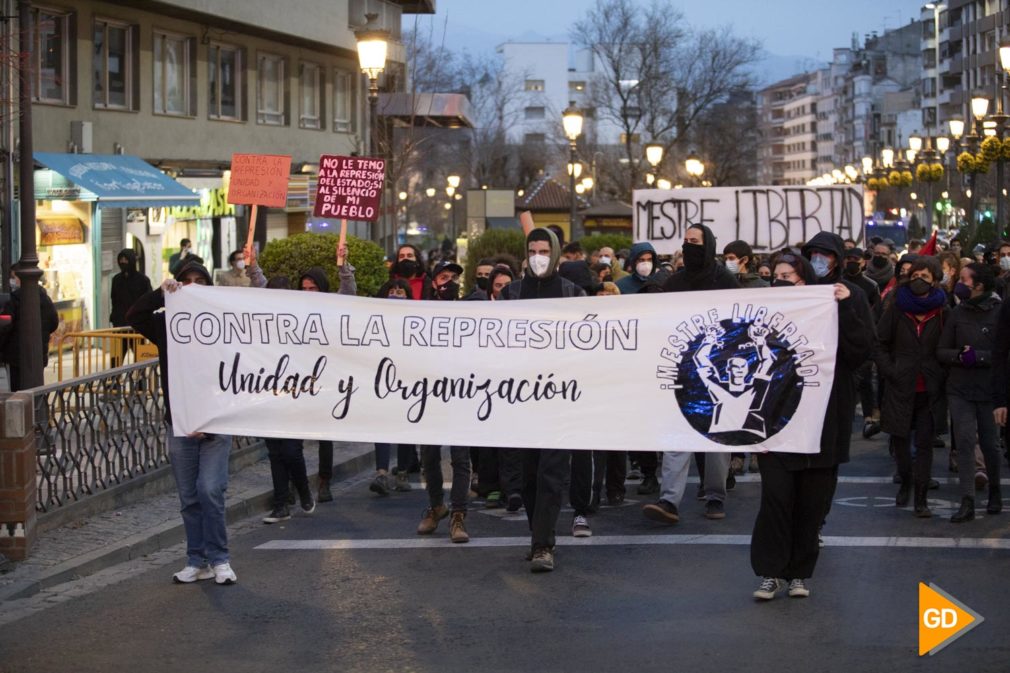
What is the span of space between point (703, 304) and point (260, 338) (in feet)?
9.23

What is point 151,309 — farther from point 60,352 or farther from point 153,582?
point 60,352

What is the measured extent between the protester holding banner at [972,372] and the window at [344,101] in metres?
28.4

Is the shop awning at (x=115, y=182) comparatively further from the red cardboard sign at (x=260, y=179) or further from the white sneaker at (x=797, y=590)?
the white sneaker at (x=797, y=590)

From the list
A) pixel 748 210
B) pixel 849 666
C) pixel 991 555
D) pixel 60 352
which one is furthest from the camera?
pixel 748 210

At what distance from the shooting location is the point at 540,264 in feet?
31.6

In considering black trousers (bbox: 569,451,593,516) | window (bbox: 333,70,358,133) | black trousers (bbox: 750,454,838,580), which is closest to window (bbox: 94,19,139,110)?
window (bbox: 333,70,358,133)

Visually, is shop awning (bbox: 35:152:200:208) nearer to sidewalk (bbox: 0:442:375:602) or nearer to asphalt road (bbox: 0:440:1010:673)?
sidewalk (bbox: 0:442:375:602)

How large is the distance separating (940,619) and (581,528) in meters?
3.18

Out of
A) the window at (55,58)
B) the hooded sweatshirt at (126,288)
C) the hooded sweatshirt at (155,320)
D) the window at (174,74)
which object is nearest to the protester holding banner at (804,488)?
the hooded sweatshirt at (155,320)

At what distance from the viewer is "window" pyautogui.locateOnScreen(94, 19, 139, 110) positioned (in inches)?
1032

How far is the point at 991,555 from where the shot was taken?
959cm

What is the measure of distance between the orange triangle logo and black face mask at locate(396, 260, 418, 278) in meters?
6.21

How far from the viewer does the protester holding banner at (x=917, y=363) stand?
11.3 metres

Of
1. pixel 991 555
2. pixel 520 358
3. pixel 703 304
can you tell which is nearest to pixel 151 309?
pixel 520 358
